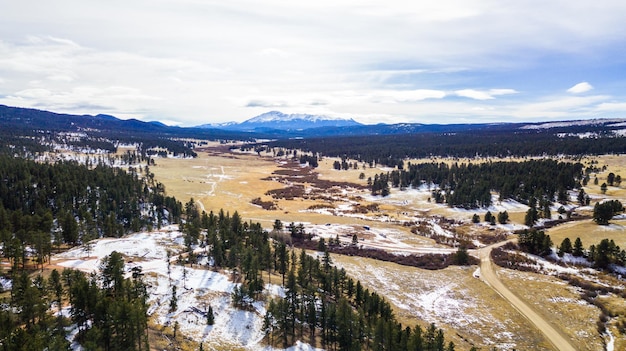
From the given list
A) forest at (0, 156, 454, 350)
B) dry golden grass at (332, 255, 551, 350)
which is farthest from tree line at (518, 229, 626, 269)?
forest at (0, 156, 454, 350)

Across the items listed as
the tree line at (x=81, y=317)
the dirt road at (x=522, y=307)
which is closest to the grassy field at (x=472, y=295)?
the dirt road at (x=522, y=307)

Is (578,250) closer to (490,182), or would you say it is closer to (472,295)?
(472,295)

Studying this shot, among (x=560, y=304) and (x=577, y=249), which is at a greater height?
(x=577, y=249)

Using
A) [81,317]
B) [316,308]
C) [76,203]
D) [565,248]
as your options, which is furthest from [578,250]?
[76,203]

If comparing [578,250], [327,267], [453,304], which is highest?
[327,267]

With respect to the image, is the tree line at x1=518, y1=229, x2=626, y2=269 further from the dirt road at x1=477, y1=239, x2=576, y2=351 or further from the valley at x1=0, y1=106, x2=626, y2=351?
the dirt road at x1=477, y1=239, x2=576, y2=351

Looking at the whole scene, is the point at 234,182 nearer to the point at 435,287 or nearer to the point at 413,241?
the point at 413,241

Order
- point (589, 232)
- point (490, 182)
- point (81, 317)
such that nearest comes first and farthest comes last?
point (81, 317), point (589, 232), point (490, 182)
